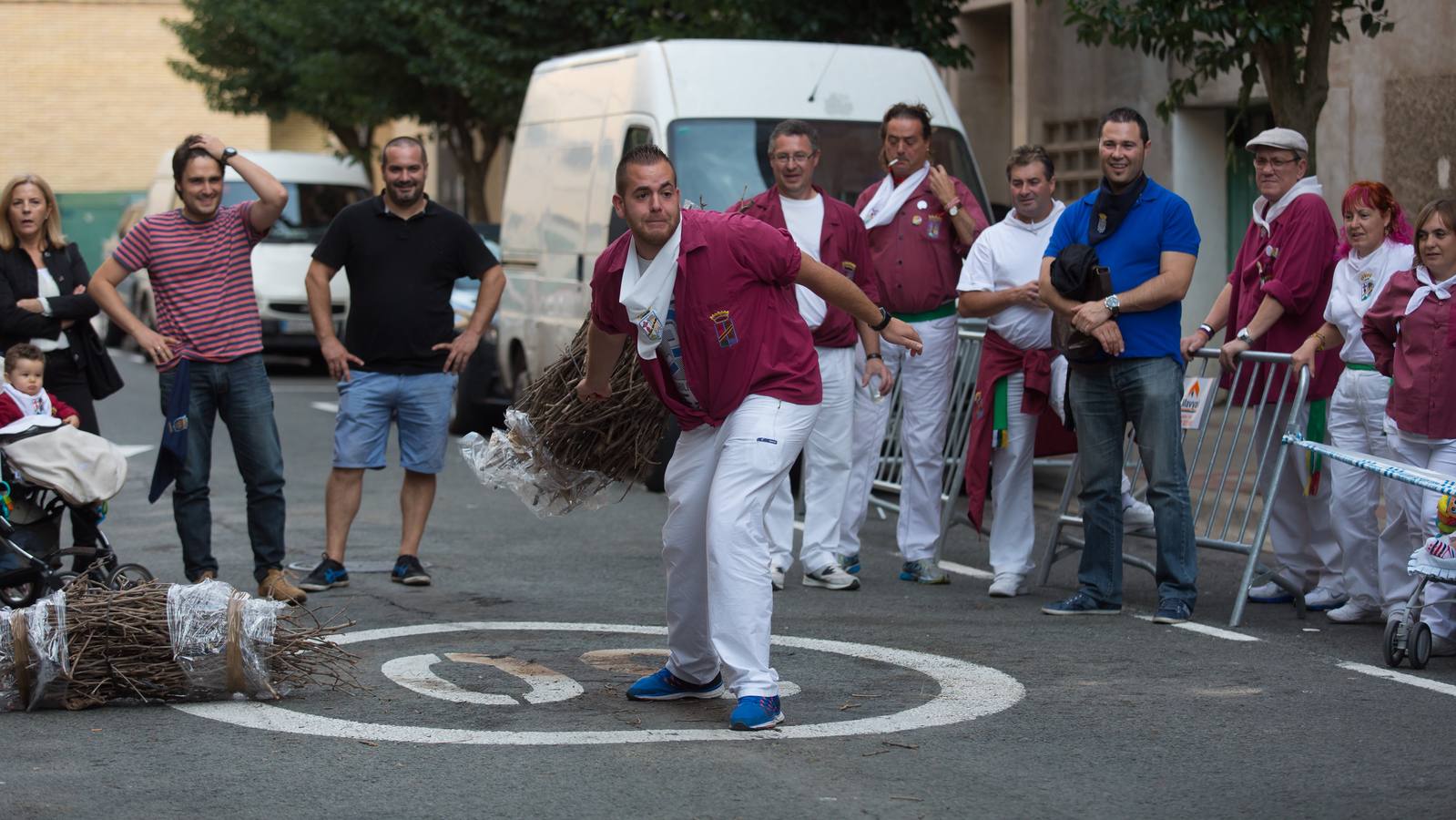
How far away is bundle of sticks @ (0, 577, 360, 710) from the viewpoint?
21.3 feet

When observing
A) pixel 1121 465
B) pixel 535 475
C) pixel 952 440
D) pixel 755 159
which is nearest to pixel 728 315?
pixel 535 475

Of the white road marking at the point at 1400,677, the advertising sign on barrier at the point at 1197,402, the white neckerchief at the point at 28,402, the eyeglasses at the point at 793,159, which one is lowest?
the white road marking at the point at 1400,677

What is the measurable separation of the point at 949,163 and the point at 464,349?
4603 millimetres

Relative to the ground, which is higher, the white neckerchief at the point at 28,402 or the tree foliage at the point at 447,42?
the tree foliage at the point at 447,42

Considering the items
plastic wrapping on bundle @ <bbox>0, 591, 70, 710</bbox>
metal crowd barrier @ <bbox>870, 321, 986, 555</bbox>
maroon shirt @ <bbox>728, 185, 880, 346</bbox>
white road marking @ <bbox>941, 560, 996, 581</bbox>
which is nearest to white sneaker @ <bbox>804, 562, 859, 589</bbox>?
metal crowd barrier @ <bbox>870, 321, 986, 555</bbox>

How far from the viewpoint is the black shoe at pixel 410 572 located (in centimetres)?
936

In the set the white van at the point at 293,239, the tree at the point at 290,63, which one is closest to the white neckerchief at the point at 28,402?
the white van at the point at 293,239

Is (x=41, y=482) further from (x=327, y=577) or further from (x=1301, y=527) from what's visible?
(x=1301, y=527)

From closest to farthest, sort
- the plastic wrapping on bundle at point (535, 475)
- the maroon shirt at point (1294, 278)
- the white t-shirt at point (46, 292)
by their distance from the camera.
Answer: the plastic wrapping on bundle at point (535, 475) → the maroon shirt at point (1294, 278) → the white t-shirt at point (46, 292)

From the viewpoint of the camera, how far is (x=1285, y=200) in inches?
343

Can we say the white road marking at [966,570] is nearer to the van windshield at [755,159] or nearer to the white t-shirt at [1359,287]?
the white t-shirt at [1359,287]

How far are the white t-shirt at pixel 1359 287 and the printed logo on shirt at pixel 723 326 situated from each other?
3.15m

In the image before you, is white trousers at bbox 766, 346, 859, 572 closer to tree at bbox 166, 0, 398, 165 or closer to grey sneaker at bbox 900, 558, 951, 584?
grey sneaker at bbox 900, 558, 951, 584

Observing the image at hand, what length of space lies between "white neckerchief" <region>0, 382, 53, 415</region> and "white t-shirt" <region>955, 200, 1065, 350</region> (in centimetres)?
402
